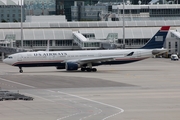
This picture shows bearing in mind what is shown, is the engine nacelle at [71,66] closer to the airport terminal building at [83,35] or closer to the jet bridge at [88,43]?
the airport terminal building at [83,35]

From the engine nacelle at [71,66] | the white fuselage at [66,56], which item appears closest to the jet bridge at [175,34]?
the white fuselage at [66,56]

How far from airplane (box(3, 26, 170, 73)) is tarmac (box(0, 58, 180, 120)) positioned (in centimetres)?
537

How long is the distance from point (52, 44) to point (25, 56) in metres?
50.0

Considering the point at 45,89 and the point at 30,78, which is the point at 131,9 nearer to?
the point at 30,78

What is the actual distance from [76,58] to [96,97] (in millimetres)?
36226

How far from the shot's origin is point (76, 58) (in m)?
94.9

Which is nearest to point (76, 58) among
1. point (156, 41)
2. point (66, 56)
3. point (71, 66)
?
point (66, 56)

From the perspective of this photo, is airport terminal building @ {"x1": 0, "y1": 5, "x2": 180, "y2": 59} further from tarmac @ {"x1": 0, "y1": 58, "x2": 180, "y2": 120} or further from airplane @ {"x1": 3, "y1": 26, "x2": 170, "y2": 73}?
tarmac @ {"x1": 0, "y1": 58, "x2": 180, "y2": 120}

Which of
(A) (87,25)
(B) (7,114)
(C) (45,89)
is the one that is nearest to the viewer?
(B) (7,114)

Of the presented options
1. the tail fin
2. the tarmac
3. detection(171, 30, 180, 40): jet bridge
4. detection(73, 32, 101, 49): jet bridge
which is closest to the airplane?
the tail fin

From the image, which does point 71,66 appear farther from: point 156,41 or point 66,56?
point 156,41

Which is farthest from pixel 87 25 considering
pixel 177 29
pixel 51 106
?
pixel 51 106

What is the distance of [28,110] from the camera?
164ft

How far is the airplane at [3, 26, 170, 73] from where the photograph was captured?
9206 centimetres
